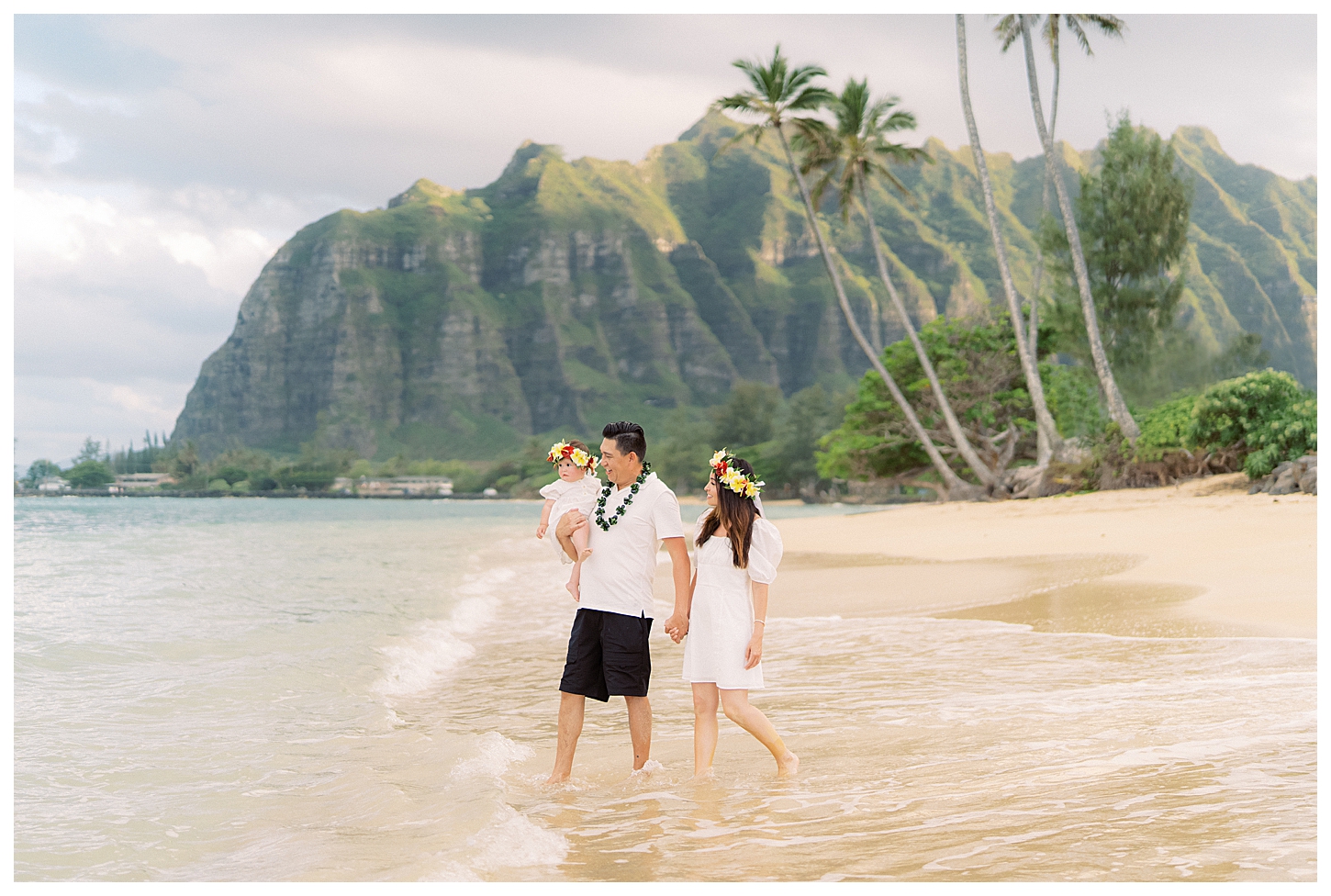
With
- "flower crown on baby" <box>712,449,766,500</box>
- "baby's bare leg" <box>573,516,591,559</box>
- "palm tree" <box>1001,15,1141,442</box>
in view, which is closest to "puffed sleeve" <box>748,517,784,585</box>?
Result: "flower crown on baby" <box>712,449,766,500</box>

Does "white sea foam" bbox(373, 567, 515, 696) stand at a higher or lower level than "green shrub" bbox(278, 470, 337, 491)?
higher

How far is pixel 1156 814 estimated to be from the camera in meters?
3.68

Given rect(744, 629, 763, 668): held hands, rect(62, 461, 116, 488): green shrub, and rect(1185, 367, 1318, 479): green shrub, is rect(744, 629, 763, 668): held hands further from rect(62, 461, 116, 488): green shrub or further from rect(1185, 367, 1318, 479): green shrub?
rect(62, 461, 116, 488): green shrub

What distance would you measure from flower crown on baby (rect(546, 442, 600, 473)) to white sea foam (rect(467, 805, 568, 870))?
1733 millimetres

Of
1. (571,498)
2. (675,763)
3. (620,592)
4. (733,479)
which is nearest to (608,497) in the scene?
(571,498)

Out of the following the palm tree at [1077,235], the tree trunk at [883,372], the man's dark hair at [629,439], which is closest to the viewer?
the man's dark hair at [629,439]

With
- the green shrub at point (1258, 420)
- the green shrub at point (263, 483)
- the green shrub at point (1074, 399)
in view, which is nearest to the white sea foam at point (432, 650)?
the green shrub at point (1258, 420)

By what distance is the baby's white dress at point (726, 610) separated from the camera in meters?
4.58

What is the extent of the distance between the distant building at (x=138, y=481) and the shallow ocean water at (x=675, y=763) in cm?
16154

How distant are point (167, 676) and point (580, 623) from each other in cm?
519

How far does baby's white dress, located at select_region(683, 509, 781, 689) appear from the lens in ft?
15.0

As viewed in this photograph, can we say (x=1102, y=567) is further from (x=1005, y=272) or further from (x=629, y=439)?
(x=1005, y=272)

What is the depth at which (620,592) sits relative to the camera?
4633 mm

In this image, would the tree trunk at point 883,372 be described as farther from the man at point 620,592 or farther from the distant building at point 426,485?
the distant building at point 426,485
